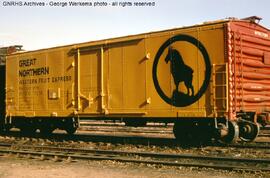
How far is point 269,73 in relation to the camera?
1381 cm

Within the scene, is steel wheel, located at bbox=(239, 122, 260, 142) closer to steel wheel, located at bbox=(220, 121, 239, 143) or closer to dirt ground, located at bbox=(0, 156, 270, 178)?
steel wheel, located at bbox=(220, 121, 239, 143)

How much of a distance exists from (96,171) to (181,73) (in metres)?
4.78

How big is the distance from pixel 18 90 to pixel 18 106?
73 cm

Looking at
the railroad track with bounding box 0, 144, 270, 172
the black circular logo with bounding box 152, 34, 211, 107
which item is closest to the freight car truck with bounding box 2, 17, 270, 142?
the black circular logo with bounding box 152, 34, 211, 107

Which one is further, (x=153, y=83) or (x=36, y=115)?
(x=36, y=115)

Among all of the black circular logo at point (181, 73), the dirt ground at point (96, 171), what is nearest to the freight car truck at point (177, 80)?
the black circular logo at point (181, 73)

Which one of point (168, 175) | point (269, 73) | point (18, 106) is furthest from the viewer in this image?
point (18, 106)

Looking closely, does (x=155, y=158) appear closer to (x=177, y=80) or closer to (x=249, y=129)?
(x=177, y=80)

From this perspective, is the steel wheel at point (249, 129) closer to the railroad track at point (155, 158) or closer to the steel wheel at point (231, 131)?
the steel wheel at point (231, 131)

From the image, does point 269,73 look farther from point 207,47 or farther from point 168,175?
point 168,175

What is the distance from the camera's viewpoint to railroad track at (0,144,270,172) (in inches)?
376

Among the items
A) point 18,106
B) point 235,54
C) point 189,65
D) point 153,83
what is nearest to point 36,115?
point 18,106

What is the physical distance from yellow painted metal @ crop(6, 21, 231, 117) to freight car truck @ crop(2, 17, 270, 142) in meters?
0.03

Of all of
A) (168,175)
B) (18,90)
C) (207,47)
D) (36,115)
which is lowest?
(168,175)
